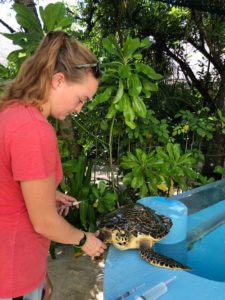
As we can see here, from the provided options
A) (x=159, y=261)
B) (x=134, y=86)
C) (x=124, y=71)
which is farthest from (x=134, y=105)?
(x=159, y=261)

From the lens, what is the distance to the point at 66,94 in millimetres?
1055

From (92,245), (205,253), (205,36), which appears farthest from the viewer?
(205,36)

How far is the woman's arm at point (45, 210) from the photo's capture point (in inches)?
36.5

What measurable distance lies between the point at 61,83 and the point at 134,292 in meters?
0.80

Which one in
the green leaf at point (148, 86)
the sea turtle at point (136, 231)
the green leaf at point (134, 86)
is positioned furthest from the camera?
the green leaf at point (148, 86)

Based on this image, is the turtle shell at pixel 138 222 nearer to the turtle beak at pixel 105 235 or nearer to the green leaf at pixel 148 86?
the turtle beak at pixel 105 235

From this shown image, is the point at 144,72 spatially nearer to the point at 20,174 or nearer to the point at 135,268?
the point at 135,268

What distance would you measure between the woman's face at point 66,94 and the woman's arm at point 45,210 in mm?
250

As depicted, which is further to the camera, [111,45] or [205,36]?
[205,36]

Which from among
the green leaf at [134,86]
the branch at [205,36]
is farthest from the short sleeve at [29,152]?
the branch at [205,36]

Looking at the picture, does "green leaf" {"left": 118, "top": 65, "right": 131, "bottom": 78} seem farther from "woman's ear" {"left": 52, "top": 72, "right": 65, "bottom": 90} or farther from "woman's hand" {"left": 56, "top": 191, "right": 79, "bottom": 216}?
"woman's ear" {"left": 52, "top": 72, "right": 65, "bottom": 90}

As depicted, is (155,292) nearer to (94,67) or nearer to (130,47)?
(94,67)

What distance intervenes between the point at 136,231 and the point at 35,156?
0.78 m

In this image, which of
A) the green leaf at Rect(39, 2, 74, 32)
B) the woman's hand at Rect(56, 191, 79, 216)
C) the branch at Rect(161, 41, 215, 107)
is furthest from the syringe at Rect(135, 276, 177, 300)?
the branch at Rect(161, 41, 215, 107)
